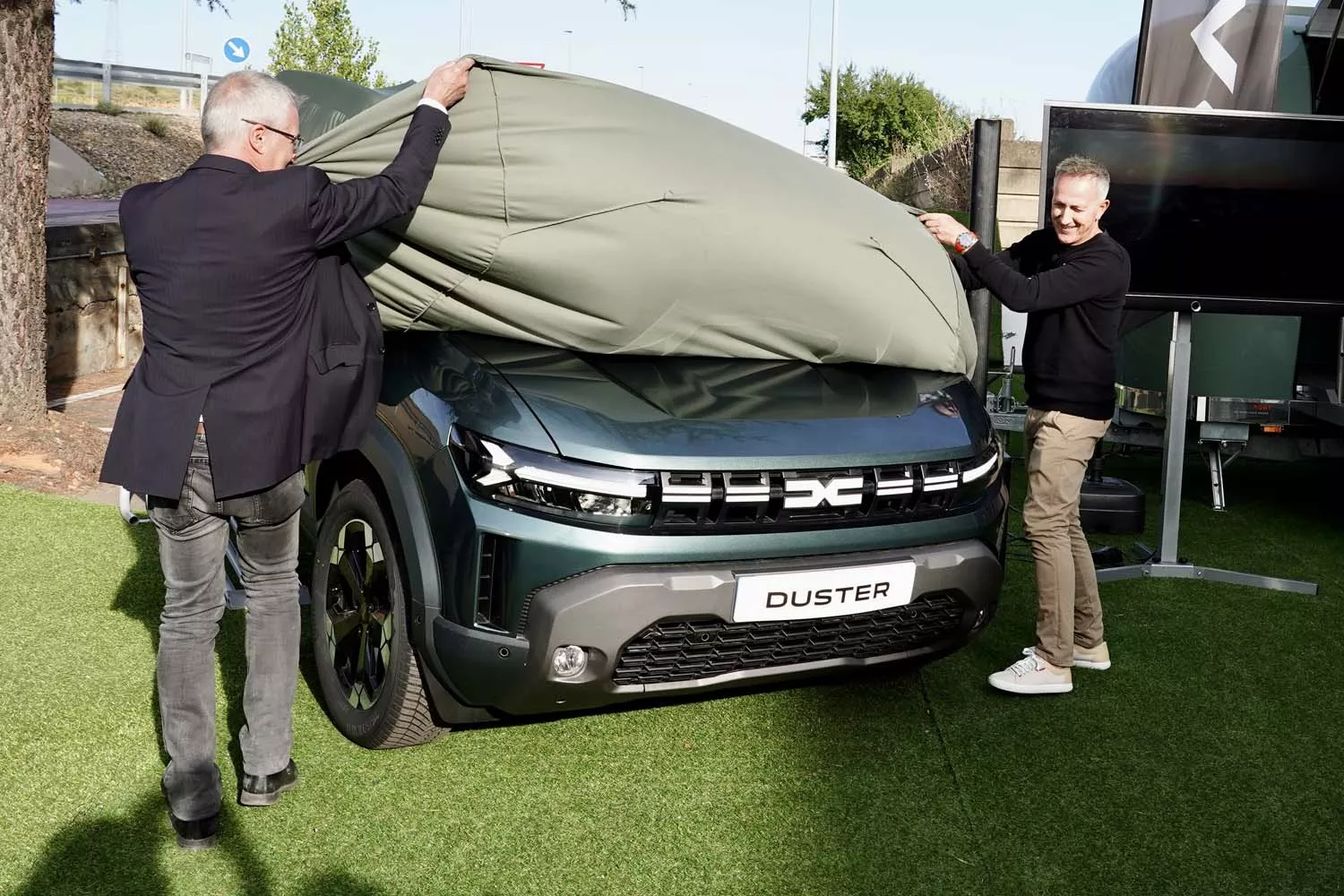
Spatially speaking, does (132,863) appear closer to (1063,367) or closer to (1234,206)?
(1063,367)

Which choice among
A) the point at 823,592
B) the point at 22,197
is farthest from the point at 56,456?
the point at 823,592

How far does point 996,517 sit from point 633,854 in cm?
136

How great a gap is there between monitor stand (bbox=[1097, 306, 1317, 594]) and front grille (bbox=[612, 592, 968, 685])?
2384 millimetres

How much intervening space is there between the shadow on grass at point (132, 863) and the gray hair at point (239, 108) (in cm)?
159

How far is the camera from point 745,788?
3367 mm

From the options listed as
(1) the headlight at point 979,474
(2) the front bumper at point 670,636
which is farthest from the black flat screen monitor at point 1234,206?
(2) the front bumper at point 670,636

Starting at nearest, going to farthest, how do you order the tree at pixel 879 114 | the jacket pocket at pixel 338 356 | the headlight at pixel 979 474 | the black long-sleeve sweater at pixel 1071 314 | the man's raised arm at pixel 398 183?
1. the man's raised arm at pixel 398 183
2. the jacket pocket at pixel 338 356
3. the headlight at pixel 979 474
4. the black long-sleeve sweater at pixel 1071 314
5. the tree at pixel 879 114

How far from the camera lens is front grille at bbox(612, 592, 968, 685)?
3.04 m

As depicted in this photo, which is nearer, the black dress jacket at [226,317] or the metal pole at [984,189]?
the black dress jacket at [226,317]

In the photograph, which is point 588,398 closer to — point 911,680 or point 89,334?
point 911,680

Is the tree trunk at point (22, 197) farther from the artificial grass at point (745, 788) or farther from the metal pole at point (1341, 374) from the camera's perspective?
the metal pole at point (1341, 374)

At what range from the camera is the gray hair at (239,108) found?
2.79 metres

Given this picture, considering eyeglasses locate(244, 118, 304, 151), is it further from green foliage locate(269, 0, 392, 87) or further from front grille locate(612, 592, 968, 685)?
green foliage locate(269, 0, 392, 87)

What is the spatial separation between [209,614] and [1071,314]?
2.76 m
